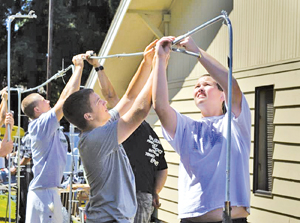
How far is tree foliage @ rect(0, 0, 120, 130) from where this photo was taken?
25906 millimetres

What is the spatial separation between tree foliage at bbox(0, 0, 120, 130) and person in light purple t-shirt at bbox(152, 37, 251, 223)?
22.5 metres

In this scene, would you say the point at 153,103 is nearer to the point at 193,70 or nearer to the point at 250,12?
the point at 250,12

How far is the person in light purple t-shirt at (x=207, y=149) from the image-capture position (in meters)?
3.30

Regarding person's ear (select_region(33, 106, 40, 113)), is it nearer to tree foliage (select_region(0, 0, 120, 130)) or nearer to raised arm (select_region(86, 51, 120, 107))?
raised arm (select_region(86, 51, 120, 107))

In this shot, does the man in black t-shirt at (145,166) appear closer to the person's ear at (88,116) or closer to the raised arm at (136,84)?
the raised arm at (136,84)

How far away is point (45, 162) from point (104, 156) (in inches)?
110

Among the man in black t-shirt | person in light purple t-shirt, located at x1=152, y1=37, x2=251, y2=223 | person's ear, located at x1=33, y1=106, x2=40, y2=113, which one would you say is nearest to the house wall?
the man in black t-shirt

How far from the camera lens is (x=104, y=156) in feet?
11.6

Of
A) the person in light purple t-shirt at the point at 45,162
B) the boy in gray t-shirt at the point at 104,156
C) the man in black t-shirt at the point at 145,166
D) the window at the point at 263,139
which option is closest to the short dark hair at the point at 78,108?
the boy in gray t-shirt at the point at 104,156

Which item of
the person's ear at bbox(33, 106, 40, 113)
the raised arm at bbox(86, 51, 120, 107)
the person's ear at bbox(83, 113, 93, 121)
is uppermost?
the raised arm at bbox(86, 51, 120, 107)

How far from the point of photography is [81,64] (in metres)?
4.81

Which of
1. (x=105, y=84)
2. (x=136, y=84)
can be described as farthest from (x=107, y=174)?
(x=105, y=84)

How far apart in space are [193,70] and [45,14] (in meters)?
20.3

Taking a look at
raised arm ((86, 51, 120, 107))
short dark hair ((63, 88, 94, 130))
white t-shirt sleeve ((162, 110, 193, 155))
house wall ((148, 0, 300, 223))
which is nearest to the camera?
white t-shirt sleeve ((162, 110, 193, 155))
